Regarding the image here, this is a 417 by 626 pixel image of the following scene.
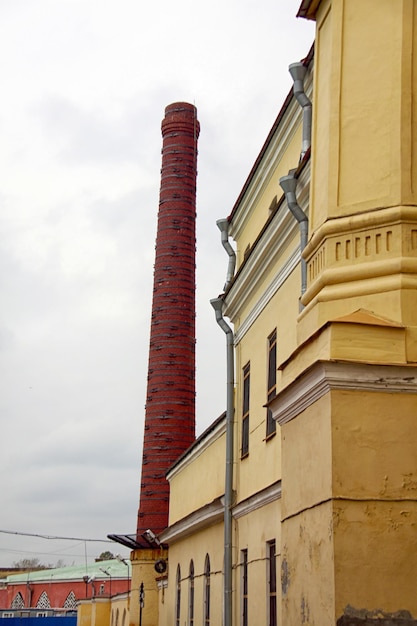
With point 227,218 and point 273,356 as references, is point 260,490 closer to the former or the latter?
point 273,356

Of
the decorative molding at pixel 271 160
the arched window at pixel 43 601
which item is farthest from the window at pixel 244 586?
the arched window at pixel 43 601

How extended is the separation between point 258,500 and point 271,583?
1179 millimetres

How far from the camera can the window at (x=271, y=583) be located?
508 inches

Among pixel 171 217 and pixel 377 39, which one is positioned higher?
pixel 171 217

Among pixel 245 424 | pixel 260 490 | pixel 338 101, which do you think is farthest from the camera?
pixel 245 424

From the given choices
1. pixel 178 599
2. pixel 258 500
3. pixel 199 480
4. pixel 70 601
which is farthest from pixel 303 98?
pixel 70 601

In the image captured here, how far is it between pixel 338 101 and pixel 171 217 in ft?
86.1

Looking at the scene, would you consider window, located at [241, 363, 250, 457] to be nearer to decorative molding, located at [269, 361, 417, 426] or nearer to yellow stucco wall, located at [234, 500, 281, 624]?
yellow stucco wall, located at [234, 500, 281, 624]

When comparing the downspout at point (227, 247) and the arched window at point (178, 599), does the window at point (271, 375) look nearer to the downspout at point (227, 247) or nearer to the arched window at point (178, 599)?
the downspout at point (227, 247)

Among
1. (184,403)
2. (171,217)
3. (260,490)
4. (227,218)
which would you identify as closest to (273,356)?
(260,490)

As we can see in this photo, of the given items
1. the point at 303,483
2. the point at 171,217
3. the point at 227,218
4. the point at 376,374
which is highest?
the point at 171,217

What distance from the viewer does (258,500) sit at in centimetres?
1379

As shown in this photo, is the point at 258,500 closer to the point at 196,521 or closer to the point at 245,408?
the point at 245,408

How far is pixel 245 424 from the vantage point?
52.2 ft
